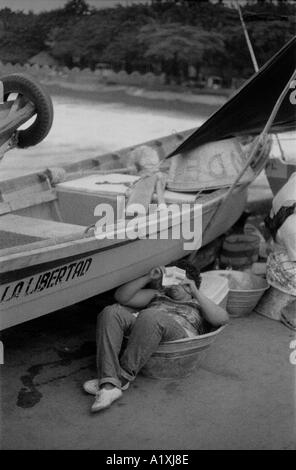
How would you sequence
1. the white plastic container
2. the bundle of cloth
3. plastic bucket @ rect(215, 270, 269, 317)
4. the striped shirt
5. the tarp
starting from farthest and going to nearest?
the tarp
the white plastic container
plastic bucket @ rect(215, 270, 269, 317)
the bundle of cloth
the striped shirt

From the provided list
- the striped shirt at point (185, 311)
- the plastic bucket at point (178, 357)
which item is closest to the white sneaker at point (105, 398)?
the plastic bucket at point (178, 357)

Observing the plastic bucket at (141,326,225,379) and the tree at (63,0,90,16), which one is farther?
the tree at (63,0,90,16)

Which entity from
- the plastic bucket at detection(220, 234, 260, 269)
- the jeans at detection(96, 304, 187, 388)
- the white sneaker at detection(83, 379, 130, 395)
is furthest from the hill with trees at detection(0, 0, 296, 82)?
the white sneaker at detection(83, 379, 130, 395)

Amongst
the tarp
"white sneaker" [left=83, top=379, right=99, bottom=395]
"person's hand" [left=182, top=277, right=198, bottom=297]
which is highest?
the tarp

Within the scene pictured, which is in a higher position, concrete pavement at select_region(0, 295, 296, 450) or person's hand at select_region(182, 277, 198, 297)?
person's hand at select_region(182, 277, 198, 297)

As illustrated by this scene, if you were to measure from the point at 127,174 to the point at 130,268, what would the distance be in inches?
82.6

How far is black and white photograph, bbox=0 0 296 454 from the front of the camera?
11.8ft

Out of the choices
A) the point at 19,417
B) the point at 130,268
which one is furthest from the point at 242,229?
the point at 19,417

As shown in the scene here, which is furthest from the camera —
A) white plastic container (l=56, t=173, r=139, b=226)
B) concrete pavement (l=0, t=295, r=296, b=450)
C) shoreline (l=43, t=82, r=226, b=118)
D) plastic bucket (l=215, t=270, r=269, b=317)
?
shoreline (l=43, t=82, r=226, b=118)

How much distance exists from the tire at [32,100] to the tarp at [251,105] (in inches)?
75.6

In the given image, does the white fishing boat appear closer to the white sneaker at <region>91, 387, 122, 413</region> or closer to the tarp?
the tarp

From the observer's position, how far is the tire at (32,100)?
4.07 m

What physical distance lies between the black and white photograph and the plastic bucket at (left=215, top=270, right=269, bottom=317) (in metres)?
0.01
